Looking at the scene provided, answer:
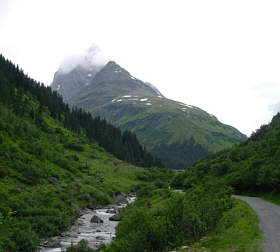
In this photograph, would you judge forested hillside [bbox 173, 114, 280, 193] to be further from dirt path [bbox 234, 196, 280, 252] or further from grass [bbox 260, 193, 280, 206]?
dirt path [bbox 234, 196, 280, 252]

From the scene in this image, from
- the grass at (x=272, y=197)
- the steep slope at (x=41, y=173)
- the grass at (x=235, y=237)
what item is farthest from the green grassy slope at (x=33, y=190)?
the grass at (x=272, y=197)

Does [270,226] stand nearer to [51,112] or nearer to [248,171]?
[248,171]

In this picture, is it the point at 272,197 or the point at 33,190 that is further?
the point at 33,190

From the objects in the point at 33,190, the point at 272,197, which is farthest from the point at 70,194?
the point at 272,197

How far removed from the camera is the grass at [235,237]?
16719 mm

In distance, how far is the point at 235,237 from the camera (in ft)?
63.0

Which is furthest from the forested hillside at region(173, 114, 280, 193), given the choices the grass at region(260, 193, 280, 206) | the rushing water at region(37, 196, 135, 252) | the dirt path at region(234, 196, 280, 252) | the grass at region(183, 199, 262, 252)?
the rushing water at region(37, 196, 135, 252)

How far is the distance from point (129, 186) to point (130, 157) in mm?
65277

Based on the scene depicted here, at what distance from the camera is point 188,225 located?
21281 mm

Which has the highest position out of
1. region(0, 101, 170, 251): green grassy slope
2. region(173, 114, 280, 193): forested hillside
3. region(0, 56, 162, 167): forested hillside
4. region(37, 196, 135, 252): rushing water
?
region(0, 56, 162, 167): forested hillside

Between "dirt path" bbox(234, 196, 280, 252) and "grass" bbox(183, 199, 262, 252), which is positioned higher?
"dirt path" bbox(234, 196, 280, 252)

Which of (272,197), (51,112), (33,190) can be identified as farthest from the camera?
(51,112)

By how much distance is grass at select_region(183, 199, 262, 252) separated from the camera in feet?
54.9

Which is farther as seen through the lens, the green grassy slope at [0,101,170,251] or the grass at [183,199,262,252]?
the green grassy slope at [0,101,170,251]
